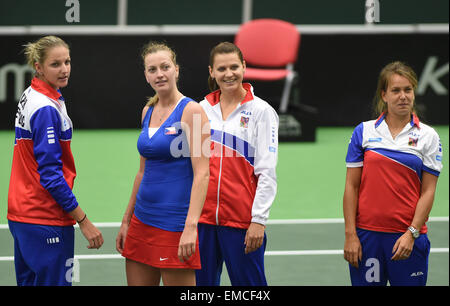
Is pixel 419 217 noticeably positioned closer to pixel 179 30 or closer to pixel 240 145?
pixel 240 145

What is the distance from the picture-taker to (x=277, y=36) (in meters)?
13.1

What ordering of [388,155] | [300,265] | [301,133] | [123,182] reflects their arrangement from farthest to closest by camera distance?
[301,133]
[123,182]
[300,265]
[388,155]

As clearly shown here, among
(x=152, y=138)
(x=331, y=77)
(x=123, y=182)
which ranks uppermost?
(x=152, y=138)

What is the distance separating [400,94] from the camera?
422cm

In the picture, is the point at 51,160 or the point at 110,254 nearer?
the point at 51,160

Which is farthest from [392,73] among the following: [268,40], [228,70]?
[268,40]

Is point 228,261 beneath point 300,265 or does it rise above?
above

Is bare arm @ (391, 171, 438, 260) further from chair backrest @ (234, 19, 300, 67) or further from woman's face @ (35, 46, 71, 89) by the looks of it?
chair backrest @ (234, 19, 300, 67)

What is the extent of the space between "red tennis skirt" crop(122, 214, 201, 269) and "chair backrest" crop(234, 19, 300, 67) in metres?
9.39

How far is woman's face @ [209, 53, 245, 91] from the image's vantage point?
4.26m

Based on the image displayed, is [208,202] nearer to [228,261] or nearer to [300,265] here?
[228,261]

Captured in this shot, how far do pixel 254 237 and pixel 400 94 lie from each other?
1138 mm

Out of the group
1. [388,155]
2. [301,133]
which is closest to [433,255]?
[388,155]

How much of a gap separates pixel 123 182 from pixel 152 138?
6.09m
